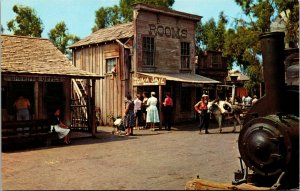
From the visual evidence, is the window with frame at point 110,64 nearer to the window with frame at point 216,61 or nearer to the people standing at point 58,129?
the people standing at point 58,129

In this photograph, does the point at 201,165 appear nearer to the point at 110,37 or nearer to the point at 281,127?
the point at 281,127

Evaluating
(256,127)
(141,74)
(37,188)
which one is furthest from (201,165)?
(141,74)

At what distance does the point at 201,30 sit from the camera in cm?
2162

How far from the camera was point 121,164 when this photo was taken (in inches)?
334

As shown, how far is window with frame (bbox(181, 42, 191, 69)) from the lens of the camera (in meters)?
20.3

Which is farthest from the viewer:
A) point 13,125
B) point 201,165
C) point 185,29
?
point 185,29

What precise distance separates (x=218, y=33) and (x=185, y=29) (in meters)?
3.38

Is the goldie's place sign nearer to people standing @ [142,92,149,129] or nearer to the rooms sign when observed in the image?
people standing @ [142,92,149,129]

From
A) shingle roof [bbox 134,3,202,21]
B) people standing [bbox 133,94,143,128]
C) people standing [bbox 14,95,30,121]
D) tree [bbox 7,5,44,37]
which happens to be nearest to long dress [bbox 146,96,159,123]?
people standing [bbox 133,94,143,128]

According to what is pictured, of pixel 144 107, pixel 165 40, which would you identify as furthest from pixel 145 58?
pixel 144 107

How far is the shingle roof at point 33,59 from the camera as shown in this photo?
12188 millimetres

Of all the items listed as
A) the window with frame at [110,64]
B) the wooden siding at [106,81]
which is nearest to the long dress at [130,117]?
the wooden siding at [106,81]

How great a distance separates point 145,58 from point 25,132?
8291mm

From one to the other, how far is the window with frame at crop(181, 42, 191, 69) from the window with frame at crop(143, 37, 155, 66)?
228cm
